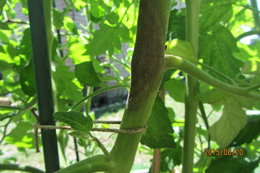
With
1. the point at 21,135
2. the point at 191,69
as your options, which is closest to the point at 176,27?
the point at 191,69

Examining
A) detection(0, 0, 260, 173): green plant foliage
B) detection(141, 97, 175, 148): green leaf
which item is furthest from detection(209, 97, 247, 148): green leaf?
detection(141, 97, 175, 148): green leaf

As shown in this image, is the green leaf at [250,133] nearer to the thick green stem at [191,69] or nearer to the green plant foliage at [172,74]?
the green plant foliage at [172,74]

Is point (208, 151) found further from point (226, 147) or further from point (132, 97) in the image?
point (132, 97)

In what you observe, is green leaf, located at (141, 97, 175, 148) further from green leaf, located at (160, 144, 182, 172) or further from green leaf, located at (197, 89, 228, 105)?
green leaf, located at (160, 144, 182, 172)
